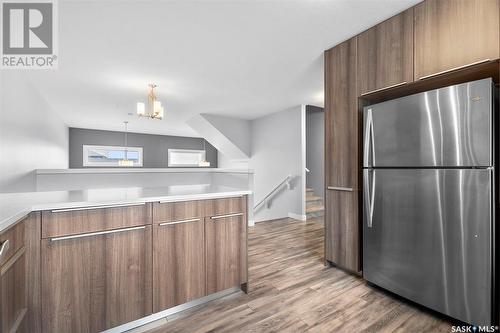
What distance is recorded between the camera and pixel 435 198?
1.62 m

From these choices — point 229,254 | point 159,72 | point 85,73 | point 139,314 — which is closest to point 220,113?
point 159,72

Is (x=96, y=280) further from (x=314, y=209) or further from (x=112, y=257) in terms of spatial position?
(x=314, y=209)

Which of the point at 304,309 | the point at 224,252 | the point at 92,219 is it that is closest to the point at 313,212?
the point at 304,309

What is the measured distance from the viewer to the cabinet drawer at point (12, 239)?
963 millimetres

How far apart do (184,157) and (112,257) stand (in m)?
8.12

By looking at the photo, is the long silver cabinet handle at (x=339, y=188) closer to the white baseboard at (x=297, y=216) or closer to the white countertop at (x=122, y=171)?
the white countertop at (x=122, y=171)

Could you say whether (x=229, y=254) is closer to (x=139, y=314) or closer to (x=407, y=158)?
(x=139, y=314)

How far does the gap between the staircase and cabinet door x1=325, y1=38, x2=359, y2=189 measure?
2.52 m

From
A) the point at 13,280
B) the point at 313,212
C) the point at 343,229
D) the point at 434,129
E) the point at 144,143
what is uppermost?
the point at 144,143

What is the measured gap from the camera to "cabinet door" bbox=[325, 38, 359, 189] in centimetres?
224

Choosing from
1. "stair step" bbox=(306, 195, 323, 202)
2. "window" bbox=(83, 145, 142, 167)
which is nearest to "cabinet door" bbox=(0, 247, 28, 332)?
"stair step" bbox=(306, 195, 323, 202)

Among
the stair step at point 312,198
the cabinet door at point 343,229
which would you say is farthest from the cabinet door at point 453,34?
the stair step at point 312,198

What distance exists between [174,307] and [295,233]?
2499 millimetres

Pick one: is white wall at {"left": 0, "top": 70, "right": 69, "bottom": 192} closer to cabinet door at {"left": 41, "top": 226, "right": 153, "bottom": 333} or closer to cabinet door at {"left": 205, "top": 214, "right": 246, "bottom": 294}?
cabinet door at {"left": 41, "top": 226, "right": 153, "bottom": 333}
